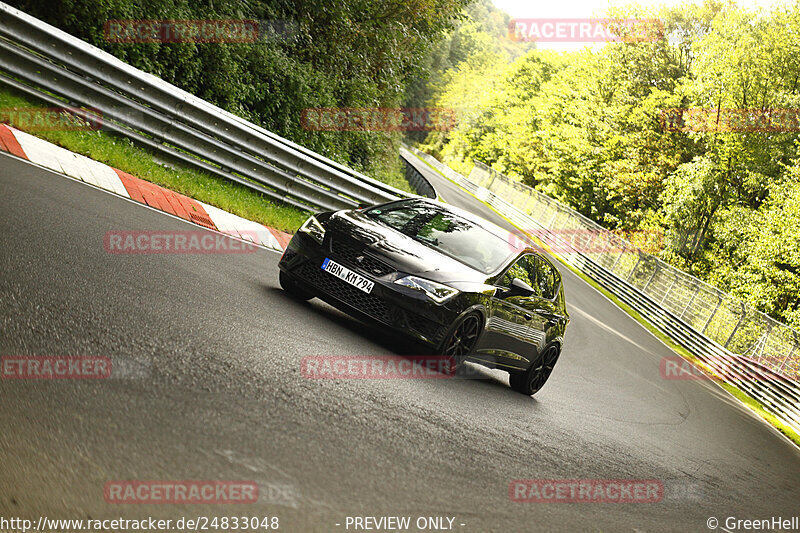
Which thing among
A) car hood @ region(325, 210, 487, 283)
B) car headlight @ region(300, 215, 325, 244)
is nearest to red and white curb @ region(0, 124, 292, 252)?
car headlight @ region(300, 215, 325, 244)

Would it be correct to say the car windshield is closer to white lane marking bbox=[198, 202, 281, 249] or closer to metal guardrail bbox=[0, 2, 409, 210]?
white lane marking bbox=[198, 202, 281, 249]

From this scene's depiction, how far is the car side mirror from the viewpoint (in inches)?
313

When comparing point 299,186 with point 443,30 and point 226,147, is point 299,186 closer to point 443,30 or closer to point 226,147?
point 226,147

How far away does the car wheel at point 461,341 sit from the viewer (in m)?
7.13

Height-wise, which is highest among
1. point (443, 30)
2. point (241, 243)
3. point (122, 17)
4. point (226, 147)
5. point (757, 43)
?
point (757, 43)

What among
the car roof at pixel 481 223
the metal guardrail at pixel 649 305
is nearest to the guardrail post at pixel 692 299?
the metal guardrail at pixel 649 305

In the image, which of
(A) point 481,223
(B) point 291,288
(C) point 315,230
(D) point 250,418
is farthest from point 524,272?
(D) point 250,418

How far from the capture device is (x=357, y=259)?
7258 millimetres

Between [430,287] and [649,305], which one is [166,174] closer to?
[430,287]

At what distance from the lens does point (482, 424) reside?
245 inches

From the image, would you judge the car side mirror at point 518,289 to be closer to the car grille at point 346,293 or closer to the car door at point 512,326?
the car door at point 512,326

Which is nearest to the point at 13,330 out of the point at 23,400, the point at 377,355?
the point at 23,400

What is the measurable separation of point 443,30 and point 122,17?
48.7 feet

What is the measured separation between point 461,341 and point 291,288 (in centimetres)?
190
